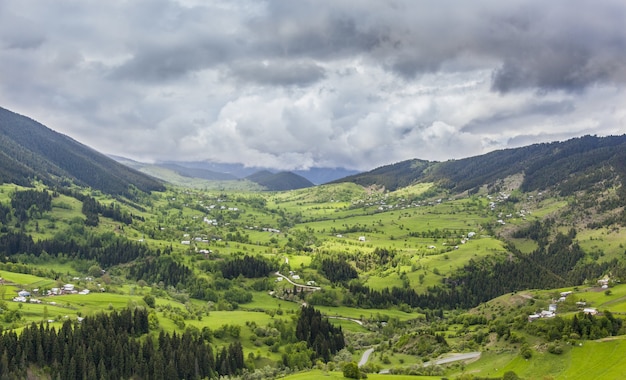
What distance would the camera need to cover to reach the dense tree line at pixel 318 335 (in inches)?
6181

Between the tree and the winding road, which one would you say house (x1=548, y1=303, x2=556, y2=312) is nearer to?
the winding road

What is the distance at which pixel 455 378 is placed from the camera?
97375 millimetres

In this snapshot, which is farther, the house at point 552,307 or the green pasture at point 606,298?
the house at point 552,307

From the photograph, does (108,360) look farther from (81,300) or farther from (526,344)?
(526,344)

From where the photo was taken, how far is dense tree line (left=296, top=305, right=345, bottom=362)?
157000 mm

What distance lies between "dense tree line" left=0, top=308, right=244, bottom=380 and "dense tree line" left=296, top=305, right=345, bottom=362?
28604 mm

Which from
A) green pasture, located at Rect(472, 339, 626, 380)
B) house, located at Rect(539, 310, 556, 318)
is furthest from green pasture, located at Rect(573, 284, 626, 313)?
green pasture, located at Rect(472, 339, 626, 380)

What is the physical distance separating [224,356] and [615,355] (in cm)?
9777

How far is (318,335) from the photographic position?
16150 centimetres

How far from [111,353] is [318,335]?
220ft

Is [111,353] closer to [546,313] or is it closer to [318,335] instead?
Answer: [318,335]

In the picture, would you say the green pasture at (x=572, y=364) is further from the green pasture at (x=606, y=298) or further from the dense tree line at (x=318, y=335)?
the dense tree line at (x=318, y=335)

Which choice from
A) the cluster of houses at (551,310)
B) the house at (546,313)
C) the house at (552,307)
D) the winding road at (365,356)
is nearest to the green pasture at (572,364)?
the cluster of houses at (551,310)

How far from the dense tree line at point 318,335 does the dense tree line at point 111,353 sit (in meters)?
28.6
